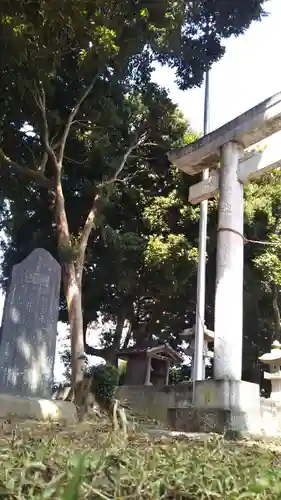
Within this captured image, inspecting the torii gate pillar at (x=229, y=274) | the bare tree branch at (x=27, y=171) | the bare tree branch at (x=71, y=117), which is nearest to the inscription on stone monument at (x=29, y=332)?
the torii gate pillar at (x=229, y=274)

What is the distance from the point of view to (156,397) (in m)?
A: 11.0

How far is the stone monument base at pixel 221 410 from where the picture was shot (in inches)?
244

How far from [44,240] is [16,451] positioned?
11.2 metres

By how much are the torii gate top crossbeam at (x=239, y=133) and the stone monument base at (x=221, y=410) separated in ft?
11.6

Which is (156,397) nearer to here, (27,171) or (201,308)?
(201,308)

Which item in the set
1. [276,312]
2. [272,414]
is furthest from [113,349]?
[272,414]

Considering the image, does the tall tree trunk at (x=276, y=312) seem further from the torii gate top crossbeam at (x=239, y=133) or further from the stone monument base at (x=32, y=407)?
the stone monument base at (x=32, y=407)

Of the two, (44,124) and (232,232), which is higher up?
(44,124)

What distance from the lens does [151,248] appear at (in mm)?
11594

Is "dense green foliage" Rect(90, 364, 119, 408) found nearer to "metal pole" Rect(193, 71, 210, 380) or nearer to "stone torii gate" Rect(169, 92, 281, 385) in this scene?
"stone torii gate" Rect(169, 92, 281, 385)

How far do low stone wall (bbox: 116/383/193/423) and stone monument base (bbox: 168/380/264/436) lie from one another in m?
3.22

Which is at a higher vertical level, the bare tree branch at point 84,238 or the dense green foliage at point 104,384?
the bare tree branch at point 84,238

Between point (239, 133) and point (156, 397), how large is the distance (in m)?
6.07

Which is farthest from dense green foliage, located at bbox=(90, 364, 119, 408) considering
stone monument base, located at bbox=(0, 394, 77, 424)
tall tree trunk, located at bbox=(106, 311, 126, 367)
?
tall tree trunk, located at bbox=(106, 311, 126, 367)
